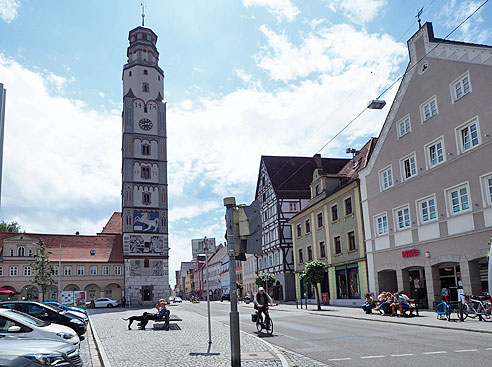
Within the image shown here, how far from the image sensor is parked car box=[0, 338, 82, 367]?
655 centimetres

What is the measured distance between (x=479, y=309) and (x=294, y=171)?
3931cm

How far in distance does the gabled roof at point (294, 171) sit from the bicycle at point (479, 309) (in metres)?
35.3

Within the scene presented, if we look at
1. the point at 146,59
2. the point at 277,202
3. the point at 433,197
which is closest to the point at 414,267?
the point at 433,197

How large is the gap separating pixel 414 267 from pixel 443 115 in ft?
30.0

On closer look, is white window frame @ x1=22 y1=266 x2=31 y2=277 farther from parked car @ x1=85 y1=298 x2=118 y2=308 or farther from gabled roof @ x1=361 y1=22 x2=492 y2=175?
gabled roof @ x1=361 y1=22 x2=492 y2=175

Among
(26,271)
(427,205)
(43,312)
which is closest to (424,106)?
(427,205)

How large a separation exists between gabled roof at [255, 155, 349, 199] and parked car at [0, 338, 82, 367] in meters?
47.4

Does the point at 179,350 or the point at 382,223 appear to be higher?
the point at 382,223

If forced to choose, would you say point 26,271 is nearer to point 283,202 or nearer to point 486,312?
point 283,202

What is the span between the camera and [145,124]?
6869 centimetres

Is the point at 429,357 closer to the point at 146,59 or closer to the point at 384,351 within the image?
the point at 384,351

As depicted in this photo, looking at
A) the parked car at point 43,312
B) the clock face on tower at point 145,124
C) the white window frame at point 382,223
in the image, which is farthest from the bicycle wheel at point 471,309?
the clock face on tower at point 145,124

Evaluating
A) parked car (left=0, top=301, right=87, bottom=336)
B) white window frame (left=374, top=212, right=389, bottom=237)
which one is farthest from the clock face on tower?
parked car (left=0, top=301, right=87, bottom=336)

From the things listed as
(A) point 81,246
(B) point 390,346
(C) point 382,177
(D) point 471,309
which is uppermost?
(C) point 382,177
